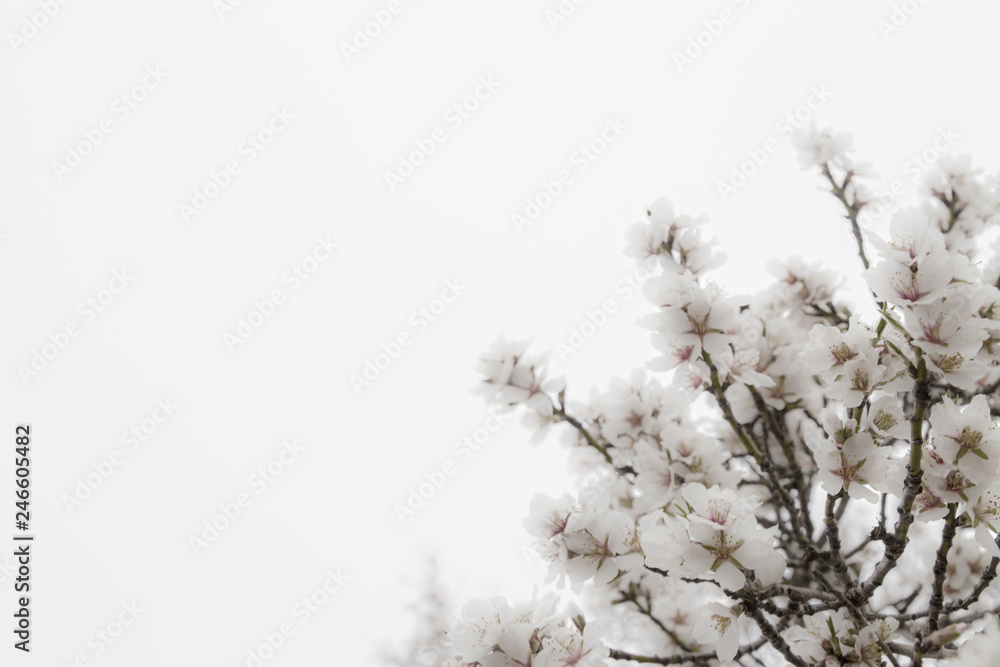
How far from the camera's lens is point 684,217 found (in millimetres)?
1383

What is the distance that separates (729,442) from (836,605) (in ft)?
2.35

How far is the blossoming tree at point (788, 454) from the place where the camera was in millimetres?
856

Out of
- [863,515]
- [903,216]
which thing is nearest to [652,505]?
[903,216]

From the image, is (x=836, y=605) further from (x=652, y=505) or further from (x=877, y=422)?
(x=652, y=505)

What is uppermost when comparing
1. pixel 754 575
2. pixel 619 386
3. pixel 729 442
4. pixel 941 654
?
pixel 729 442

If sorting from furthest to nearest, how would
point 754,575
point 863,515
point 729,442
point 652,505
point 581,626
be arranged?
point 863,515
point 729,442
point 652,505
point 581,626
point 754,575

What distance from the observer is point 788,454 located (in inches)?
51.2

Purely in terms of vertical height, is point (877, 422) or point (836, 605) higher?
point (877, 422)

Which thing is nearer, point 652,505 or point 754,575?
point 754,575

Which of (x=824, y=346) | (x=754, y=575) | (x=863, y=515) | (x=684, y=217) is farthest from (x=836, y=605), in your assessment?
(x=863, y=515)

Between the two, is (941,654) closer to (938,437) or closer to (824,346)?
(938,437)

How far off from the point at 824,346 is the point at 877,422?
0.45 ft

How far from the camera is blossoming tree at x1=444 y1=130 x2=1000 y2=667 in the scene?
86cm

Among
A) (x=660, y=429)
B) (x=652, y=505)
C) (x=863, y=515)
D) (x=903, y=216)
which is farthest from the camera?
(x=863, y=515)
